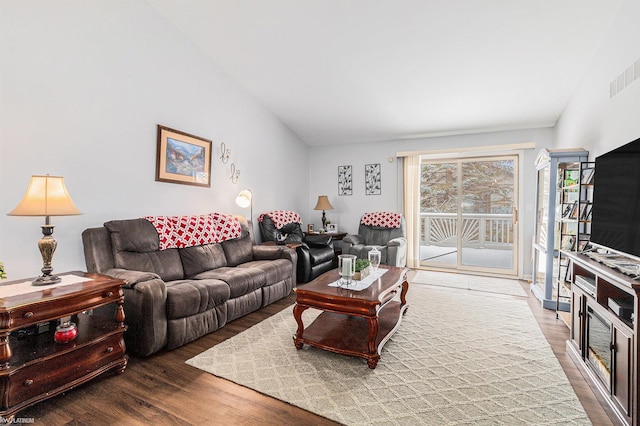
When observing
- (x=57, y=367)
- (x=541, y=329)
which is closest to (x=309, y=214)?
(x=541, y=329)

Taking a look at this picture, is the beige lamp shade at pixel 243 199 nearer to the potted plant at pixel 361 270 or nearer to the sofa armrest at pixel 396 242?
the potted plant at pixel 361 270

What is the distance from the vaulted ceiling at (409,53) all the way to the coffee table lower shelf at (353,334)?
108 inches

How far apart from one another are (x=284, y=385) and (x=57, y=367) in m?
1.33

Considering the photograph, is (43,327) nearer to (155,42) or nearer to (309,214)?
(155,42)

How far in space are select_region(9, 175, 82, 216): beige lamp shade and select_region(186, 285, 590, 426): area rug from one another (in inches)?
54.2

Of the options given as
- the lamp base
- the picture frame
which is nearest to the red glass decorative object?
the lamp base

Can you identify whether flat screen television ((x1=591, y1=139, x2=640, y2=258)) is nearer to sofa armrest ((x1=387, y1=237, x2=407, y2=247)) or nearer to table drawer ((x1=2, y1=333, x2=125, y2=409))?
sofa armrest ((x1=387, y1=237, x2=407, y2=247))

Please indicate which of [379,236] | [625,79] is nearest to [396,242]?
[379,236]

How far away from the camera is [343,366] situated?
2160 mm

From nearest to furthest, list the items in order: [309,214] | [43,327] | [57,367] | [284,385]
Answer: [57,367]
[284,385]
[43,327]
[309,214]

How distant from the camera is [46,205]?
1.94 meters

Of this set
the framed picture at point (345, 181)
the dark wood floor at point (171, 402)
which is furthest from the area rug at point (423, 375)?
the framed picture at point (345, 181)

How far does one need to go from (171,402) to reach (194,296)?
0.87 metres

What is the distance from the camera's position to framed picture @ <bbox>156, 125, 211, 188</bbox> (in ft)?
11.3
